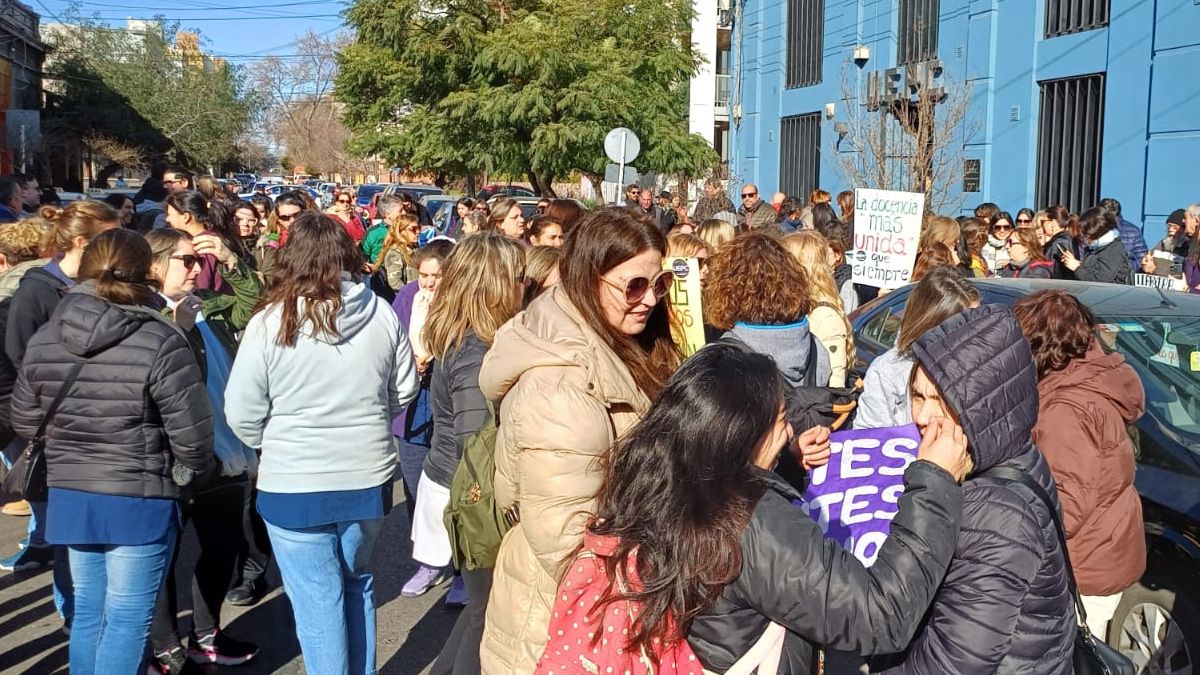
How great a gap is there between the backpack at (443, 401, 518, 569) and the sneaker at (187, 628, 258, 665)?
7.56 feet

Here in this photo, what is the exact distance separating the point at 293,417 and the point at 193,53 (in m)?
55.4

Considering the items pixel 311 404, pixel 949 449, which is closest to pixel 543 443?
pixel 949 449

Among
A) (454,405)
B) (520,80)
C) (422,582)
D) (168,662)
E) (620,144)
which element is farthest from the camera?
(520,80)

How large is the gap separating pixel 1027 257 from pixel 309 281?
7089 mm

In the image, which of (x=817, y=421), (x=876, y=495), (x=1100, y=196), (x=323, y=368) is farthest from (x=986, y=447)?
(x=1100, y=196)

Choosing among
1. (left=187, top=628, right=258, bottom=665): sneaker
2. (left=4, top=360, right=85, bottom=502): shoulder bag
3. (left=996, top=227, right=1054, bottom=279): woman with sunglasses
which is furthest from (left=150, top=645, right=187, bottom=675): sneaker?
(left=996, top=227, right=1054, bottom=279): woman with sunglasses

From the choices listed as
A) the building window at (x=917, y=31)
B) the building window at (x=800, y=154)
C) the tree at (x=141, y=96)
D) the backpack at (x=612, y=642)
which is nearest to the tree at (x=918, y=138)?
the building window at (x=917, y=31)

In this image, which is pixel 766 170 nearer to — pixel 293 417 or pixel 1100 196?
pixel 1100 196

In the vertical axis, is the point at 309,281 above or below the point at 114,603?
above

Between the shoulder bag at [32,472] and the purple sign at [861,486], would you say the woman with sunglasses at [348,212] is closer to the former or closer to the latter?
the shoulder bag at [32,472]

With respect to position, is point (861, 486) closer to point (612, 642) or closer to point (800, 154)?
point (612, 642)

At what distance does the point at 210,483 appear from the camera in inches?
185

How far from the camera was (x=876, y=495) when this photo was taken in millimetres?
3299

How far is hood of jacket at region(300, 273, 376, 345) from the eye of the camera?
154 inches
